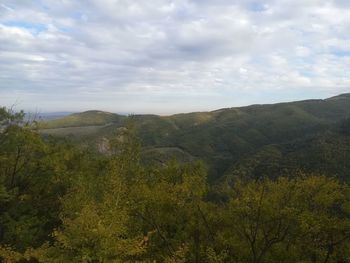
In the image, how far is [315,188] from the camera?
29719mm

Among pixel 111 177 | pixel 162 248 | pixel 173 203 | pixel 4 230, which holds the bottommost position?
pixel 162 248

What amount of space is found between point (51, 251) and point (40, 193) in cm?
1886

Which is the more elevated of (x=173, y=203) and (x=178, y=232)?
(x=173, y=203)

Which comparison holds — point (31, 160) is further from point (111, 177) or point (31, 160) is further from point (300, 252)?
point (300, 252)

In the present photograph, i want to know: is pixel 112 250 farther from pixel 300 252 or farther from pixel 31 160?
pixel 31 160

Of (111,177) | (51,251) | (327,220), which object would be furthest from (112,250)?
(327,220)

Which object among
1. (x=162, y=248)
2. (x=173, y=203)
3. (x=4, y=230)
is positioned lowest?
(x=162, y=248)

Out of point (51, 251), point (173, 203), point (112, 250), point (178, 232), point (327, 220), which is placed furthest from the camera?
point (178, 232)

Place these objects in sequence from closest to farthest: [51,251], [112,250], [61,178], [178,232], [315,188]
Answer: [112,250] → [51,251] → [315,188] → [178,232] → [61,178]

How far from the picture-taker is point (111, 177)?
27.9 m

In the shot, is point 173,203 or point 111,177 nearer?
point 111,177

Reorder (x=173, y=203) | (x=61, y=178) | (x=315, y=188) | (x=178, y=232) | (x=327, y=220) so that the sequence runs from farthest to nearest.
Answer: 1. (x=61, y=178)
2. (x=178, y=232)
3. (x=173, y=203)
4. (x=315, y=188)
5. (x=327, y=220)

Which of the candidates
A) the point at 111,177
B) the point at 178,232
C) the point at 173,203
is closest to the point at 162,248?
the point at 178,232

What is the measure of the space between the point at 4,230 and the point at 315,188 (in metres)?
29.3
